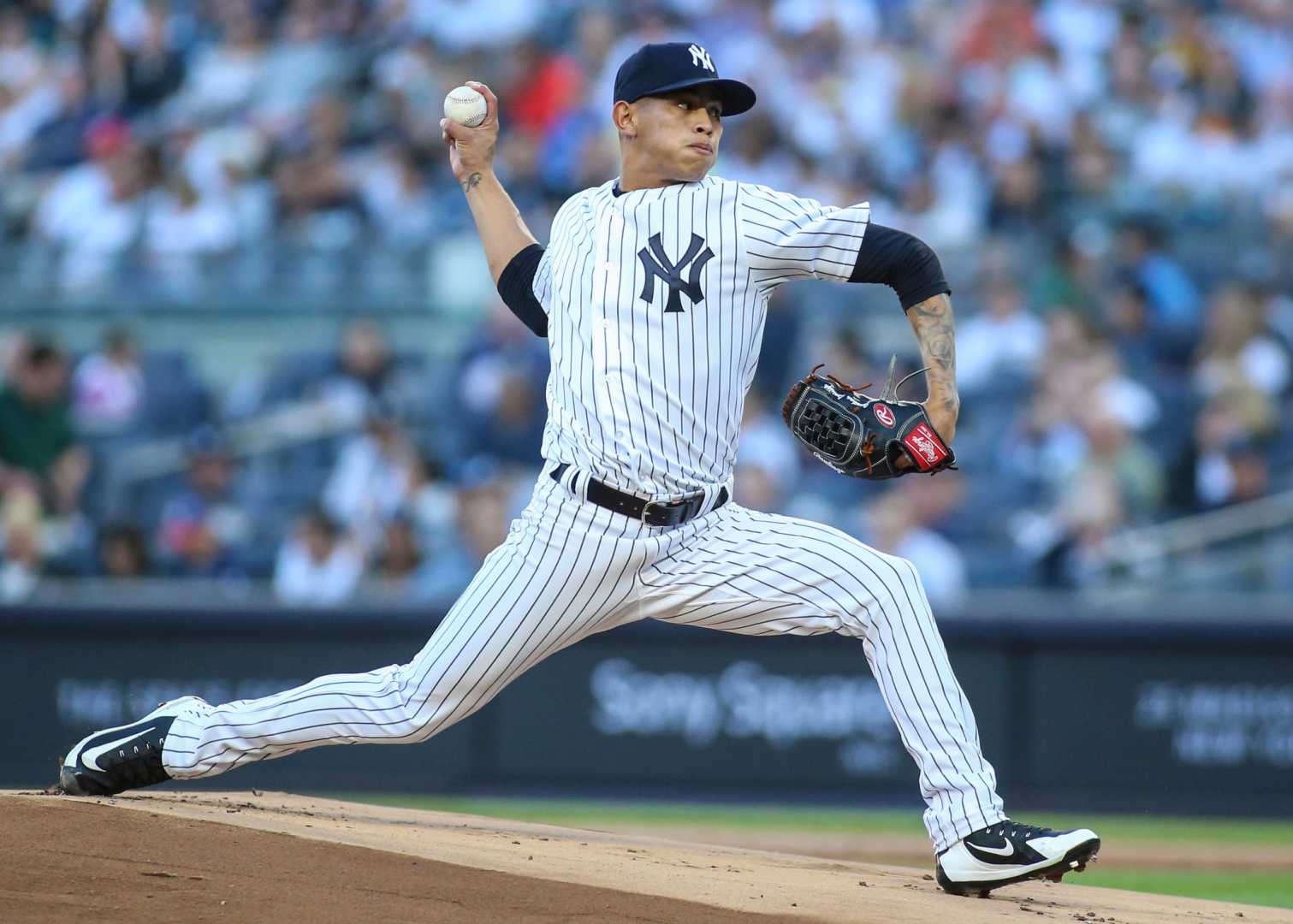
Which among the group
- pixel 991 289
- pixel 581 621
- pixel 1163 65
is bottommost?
pixel 581 621

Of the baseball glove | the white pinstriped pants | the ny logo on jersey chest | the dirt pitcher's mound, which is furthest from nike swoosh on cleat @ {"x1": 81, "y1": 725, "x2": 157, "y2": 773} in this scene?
the baseball glove

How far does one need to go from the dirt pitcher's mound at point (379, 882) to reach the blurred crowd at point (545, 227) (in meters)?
4.23

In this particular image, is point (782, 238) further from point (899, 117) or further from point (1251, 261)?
point (899, 117)

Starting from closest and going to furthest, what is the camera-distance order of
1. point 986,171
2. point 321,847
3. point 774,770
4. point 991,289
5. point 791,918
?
point 791,918, point 321,847, point 774,770, point 991,289, point 986,171

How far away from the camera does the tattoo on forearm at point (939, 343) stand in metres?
3.65

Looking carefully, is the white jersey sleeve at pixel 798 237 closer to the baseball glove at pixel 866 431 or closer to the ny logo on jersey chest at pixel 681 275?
the ny logo on jersey chest at pixel 681 275

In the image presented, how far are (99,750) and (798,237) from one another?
80.4 inches

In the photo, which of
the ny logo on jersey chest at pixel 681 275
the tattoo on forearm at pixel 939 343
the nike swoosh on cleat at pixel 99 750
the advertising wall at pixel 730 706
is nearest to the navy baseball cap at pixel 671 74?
the ny logo on jersey chest at pixel 681 275

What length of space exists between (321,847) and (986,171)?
7.52 meters

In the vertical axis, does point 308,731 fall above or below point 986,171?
below

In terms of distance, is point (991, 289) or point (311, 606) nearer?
point (311, 606)

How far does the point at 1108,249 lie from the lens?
30.9ft

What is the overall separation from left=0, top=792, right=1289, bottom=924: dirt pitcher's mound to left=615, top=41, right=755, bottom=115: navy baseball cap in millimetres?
1707

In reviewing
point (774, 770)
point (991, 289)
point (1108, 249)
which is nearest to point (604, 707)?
point (774, 770)
